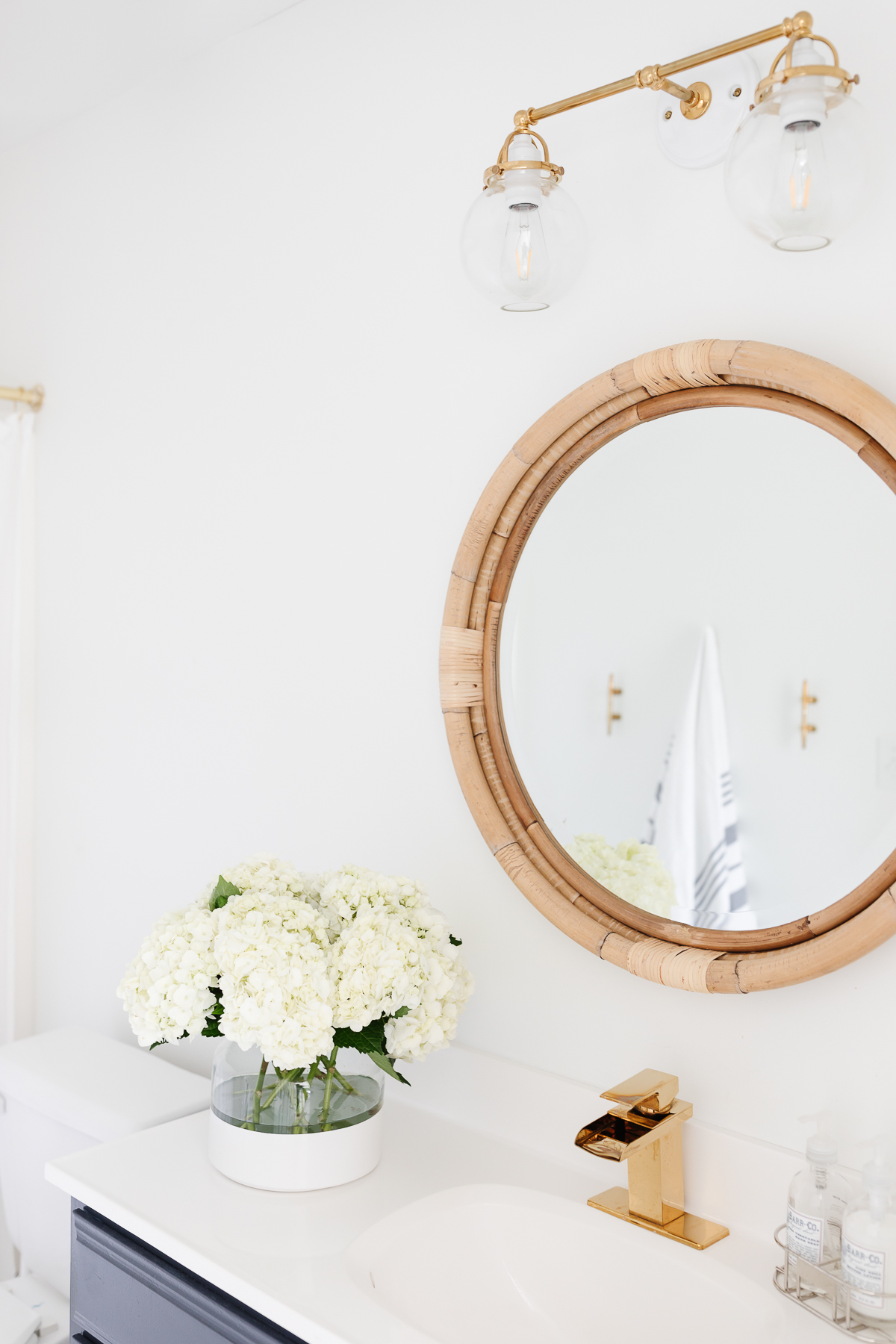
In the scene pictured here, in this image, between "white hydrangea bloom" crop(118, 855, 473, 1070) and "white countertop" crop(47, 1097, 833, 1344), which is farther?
"white hydrangea bloom" crop(118, 855, 473, 1070)

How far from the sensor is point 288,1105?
1.25 metres

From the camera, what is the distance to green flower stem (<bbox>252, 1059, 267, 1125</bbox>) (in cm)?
124

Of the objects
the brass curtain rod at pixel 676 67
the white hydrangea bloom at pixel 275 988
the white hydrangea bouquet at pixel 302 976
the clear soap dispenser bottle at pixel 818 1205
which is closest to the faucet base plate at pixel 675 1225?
the clear soap dispenser bottle at pixel 818 1205

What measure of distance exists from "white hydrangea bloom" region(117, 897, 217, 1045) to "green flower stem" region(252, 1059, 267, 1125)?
0.29 ft

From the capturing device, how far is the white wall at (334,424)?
1194 millimetres

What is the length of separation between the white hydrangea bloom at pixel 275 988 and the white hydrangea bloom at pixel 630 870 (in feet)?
1.05

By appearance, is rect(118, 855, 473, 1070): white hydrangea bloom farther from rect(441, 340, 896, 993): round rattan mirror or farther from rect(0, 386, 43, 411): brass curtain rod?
rect(0, 386, 43, 411): brass curtain rod

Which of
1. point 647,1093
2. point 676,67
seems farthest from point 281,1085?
point 676,67

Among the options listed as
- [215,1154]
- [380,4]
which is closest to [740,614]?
[215,1154]

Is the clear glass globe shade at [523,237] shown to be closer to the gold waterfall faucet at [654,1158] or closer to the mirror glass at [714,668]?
the mirror glass at [714,668]

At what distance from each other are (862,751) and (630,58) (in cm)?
83

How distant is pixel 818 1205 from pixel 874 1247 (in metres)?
0.07

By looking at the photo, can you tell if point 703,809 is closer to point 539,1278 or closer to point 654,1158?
point 654,1158

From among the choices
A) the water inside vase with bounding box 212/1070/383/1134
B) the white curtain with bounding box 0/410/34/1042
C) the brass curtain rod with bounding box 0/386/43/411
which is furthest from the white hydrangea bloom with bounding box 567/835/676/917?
the brass curtain rod with bounding box 0/386/43/411
